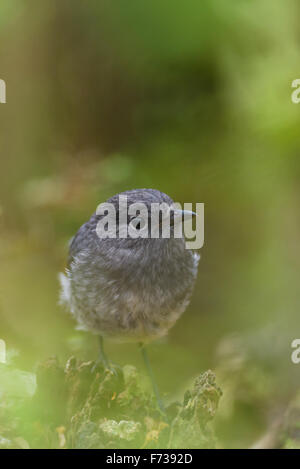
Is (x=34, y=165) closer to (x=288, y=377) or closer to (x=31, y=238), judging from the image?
(x=31, y=238)

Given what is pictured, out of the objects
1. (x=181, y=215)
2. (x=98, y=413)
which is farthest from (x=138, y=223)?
(x=98, y=413)

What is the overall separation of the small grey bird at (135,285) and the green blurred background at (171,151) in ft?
3.11

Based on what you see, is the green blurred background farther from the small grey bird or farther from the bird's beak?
the bird's beak

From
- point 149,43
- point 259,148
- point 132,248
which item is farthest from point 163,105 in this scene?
point 132,248

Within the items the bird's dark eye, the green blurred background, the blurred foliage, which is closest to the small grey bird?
the bird's dark eye

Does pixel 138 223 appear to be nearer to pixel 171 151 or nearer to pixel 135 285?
pixel 135 285

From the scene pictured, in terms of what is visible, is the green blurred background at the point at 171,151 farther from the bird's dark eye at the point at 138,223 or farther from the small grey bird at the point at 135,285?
the bird's dark eye at the point at 138,223

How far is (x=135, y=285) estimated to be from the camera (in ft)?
7.31

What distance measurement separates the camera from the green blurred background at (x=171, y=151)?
352cm

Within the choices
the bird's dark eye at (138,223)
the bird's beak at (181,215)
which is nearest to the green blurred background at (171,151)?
the bird's dark eye at (138,223)

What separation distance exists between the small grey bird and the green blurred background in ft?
3.11

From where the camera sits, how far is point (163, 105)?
384 centimetres

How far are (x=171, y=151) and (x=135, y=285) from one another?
174cm
